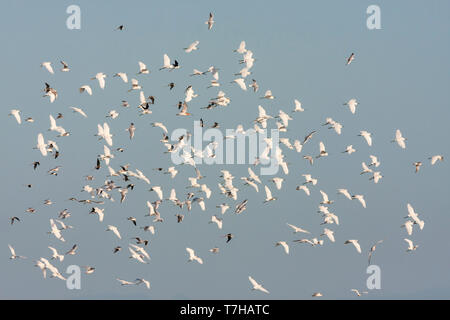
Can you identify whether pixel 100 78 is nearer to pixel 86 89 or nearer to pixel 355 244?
pixel 86 89

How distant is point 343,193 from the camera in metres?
72.7

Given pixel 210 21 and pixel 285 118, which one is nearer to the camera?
pixel 210 21

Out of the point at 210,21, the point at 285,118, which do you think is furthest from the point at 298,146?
the point at 210,21

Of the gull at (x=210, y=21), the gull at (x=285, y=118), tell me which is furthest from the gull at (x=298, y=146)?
the gull at (x=210, y=21)

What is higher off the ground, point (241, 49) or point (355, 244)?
point (241, 49)

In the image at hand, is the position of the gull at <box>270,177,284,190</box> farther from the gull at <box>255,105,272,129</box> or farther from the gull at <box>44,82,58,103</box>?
the gull at <box>44,82,58,103</box>

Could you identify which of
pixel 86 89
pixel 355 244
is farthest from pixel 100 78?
pixel 355 244

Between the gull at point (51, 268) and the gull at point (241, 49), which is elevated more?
the gull at point (241, 49)

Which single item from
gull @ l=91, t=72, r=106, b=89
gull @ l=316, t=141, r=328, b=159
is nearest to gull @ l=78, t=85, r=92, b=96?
gull @ l=91, t=72, r=106, b=89

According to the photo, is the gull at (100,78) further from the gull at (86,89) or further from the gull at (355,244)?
the gull at (355,244)

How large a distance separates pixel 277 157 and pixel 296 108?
13.0ft
